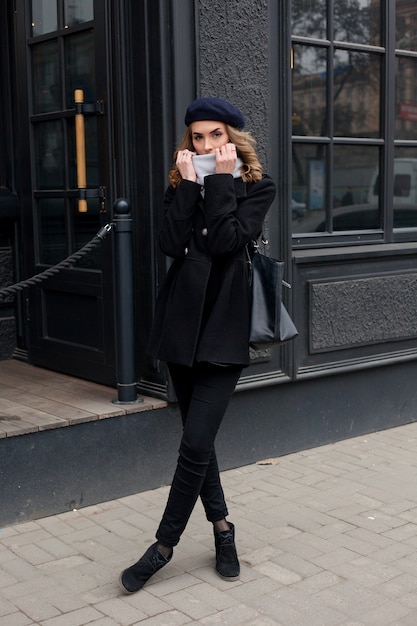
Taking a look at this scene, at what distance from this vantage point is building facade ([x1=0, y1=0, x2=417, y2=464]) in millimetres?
4594

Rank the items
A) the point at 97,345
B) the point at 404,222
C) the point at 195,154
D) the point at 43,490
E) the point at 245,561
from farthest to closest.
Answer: the point at 404,222
the point at 97,345
the point at 43,490
the point at 245,561
the point at 195,154

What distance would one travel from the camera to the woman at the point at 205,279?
3287mm

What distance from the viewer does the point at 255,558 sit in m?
3.74

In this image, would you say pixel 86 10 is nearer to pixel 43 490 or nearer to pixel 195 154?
pixel 195 154

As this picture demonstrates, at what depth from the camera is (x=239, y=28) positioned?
4.70 m

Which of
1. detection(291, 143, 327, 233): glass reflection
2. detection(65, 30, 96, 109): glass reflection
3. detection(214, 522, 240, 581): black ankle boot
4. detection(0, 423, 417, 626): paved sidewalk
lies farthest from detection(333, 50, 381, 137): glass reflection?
detection(214, 522, 240, 581): black ankle boot

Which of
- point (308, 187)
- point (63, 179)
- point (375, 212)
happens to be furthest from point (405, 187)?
point (63, 179)

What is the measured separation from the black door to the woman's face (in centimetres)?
146

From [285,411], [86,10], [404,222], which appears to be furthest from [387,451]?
[86,10]

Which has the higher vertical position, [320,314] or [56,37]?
[56,37]

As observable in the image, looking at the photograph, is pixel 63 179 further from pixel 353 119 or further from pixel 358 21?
pixel 358 21

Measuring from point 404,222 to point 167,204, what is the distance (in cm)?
295

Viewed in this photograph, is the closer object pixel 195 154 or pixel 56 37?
pixel 195 154

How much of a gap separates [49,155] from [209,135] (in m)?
2.12
